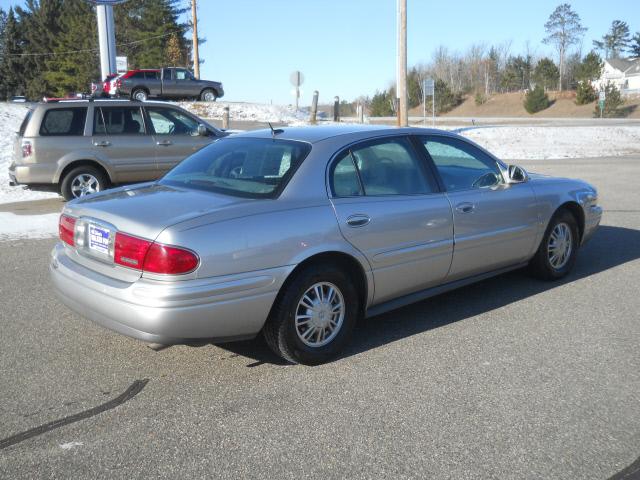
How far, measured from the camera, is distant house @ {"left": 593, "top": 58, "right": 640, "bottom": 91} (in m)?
85.4

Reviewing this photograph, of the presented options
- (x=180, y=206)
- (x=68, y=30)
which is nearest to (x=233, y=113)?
(x=180, y=206)

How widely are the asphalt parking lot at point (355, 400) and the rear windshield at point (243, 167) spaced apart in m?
1.12

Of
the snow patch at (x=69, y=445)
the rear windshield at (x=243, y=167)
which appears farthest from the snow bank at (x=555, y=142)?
the snow patch at (x=69, y=445)

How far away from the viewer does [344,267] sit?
13.9ft

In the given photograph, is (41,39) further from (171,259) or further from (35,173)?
(171,259)

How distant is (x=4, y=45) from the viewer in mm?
78062

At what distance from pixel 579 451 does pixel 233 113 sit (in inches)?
1249

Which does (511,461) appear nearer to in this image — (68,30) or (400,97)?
(400,97)

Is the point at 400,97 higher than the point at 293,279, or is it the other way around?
the point at 400,97

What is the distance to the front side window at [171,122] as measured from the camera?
11.0 m

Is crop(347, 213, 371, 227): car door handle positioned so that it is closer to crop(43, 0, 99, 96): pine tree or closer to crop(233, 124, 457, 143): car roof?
crop(233, 124, 457, 143): car roof

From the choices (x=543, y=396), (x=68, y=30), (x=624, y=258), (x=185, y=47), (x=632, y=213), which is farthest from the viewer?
(x=68, y=30)

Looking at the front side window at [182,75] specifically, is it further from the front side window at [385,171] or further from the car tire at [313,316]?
the car tire at [313,316]

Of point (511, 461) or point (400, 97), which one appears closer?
point (511, 461)
